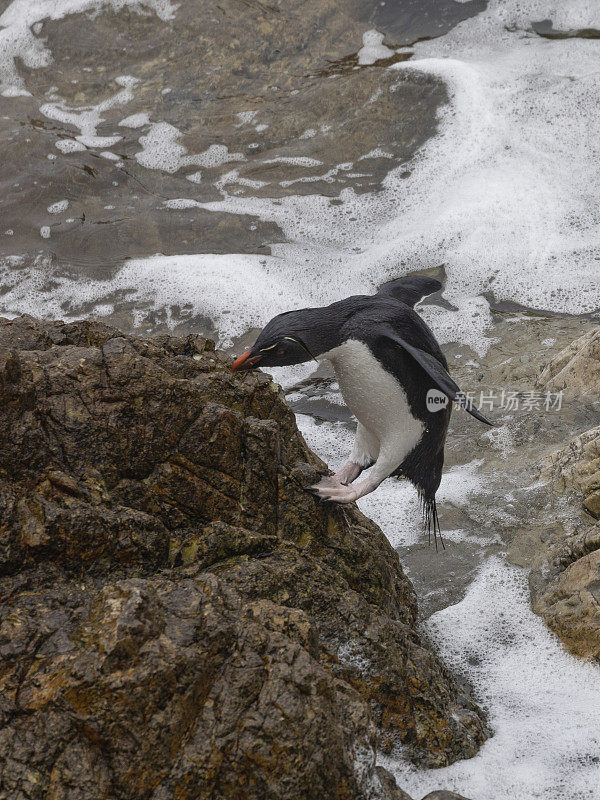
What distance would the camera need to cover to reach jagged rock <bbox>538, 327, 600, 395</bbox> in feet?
14.1

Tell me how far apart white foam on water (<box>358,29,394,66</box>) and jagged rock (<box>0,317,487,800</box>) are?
6.45m

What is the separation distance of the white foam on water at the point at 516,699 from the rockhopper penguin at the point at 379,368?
2.36 feet

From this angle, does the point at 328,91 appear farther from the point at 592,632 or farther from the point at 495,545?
the point at 592,632

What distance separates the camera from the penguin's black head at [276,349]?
2.39m

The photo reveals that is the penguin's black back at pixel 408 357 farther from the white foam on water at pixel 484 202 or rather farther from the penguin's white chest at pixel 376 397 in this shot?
the white foam on water at pixel 484 202

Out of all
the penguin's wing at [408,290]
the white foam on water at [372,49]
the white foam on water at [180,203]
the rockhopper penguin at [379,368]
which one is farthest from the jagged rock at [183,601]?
the white foam on water at [372,49]

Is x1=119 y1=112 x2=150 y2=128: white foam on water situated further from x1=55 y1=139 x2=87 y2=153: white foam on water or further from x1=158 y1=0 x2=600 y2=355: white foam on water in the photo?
x1=158 y1=0 x2=600 y2=355: white foam on water

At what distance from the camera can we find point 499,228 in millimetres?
6520

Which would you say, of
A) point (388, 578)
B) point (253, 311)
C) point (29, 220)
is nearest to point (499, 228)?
point (253, 311)

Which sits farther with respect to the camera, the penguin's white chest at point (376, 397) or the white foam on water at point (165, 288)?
→ the white foam on water at point (165, 288)

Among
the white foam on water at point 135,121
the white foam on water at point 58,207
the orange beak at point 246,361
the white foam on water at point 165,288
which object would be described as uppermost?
the orange beak at point 246,361

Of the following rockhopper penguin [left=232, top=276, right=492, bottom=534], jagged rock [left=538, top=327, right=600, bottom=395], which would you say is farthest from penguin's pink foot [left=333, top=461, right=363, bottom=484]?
jagged rock [left=538, top=327, right=600, bottom=395]

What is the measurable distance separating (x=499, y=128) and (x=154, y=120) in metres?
3.57

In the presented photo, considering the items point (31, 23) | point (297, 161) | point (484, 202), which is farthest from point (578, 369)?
point (31, 23)
